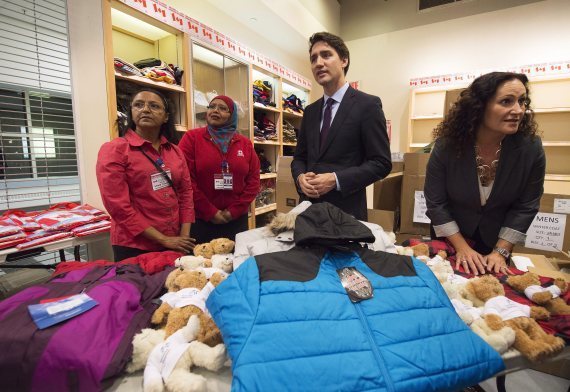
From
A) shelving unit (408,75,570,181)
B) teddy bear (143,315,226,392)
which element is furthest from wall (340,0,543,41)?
teddy bear (143,315,226,392)

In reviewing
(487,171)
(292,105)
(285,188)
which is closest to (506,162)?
(487,171)

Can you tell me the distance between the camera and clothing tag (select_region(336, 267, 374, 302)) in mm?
678

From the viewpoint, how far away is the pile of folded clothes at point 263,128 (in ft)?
11.9

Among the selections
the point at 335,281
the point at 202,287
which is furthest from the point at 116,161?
the point at 335,281

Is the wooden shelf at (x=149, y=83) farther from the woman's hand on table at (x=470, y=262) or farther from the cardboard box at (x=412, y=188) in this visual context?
the woman's hand on table at (x=470, y=262)

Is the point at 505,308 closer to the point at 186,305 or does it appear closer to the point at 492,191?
the point at 492,191

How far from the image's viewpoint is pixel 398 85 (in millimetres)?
4766

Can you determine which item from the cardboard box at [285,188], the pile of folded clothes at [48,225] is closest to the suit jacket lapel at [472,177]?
the cardboard box at [285,188]

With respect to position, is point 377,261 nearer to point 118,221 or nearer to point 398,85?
point 118,221

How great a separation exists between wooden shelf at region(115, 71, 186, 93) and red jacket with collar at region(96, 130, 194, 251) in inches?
30.9

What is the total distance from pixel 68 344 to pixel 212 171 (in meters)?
1.42

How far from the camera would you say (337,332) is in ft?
1.93

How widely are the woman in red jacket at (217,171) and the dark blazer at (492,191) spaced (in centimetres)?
119

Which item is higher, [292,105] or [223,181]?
[292,105]
